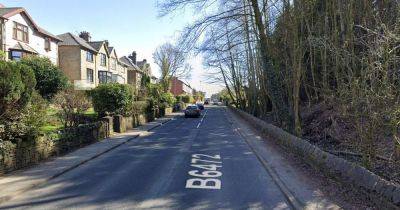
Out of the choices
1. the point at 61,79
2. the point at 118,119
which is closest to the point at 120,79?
the point at 61,79

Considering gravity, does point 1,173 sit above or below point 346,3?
below

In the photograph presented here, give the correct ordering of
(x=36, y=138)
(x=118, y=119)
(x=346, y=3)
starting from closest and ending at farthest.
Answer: (x=36, y=138)
(x=346, y=3)
(x=118, y=119)

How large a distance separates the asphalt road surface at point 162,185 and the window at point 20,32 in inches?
1383

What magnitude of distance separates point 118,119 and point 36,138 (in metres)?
12.9

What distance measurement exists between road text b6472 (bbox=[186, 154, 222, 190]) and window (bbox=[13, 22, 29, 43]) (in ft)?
121

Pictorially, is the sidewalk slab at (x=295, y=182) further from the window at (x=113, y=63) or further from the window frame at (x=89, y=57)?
the window at (x=113, y=63)

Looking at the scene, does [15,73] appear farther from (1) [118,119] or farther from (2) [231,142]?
(1) [118,119]

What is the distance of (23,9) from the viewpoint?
156 feet

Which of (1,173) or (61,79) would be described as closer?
(1,173)

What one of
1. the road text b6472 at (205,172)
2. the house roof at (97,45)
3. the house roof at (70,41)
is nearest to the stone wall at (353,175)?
the road text b6472 at (205,172)

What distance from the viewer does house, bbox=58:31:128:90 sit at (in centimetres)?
6331

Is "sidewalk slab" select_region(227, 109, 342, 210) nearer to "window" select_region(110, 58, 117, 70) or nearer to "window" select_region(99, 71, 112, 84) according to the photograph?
"window" select_region(99, 71, 112, 84)

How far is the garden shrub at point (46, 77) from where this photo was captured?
35.2 m

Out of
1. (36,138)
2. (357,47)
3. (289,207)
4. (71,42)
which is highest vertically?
(71,42)
